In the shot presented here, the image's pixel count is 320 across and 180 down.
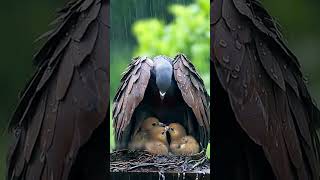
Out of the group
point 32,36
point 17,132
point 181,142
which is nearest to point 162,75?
point 181,142

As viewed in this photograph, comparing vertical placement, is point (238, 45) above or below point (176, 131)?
above

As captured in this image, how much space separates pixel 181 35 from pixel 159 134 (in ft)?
0.84

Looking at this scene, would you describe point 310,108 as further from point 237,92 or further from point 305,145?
point 237,92

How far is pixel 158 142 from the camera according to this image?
183 cm

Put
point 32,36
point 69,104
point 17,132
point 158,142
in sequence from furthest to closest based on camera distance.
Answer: point 32,36, point 158,142, point 17,132, point 69,104

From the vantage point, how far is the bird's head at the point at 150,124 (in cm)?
185

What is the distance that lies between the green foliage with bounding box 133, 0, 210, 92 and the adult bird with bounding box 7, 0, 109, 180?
20 centimetres

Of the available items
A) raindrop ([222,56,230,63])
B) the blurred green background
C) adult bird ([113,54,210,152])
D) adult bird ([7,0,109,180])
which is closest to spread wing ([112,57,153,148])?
adult bird ([113,54,210,152])

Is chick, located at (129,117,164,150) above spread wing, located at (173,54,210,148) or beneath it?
beneath

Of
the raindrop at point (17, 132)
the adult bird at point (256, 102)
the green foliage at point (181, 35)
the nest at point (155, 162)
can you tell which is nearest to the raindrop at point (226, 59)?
the adult bird at point (256, 102)

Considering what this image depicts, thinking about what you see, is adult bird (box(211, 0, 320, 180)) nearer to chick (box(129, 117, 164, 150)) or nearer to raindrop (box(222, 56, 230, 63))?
raindrop (box(222, 56, 230, 63))

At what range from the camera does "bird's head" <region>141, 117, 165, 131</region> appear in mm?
1849

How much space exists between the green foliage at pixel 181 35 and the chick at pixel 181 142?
0.13m

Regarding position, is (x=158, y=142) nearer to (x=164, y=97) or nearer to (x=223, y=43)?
(x=164, y=97)
